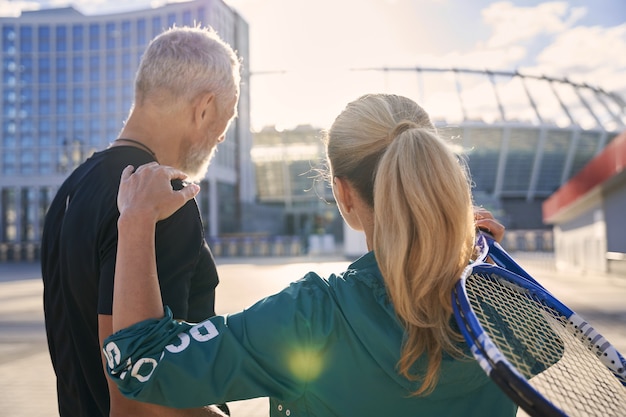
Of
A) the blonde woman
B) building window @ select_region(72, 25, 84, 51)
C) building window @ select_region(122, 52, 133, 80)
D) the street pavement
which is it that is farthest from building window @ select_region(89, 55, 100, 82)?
the blonde woman

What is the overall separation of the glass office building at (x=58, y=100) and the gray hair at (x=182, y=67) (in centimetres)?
4847

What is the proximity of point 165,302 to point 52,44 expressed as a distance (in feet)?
193

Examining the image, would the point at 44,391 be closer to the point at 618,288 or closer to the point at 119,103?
the point at 618,288

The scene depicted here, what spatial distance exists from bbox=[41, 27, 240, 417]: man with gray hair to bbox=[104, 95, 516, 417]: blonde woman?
196mm

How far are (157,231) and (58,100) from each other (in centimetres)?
5746

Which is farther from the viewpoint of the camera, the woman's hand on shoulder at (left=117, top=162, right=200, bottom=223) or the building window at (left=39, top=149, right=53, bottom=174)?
the building window at (left=39, top=149, right=53, bottom=174)

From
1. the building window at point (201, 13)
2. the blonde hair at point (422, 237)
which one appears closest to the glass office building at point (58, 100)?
the building window at point (201, 13)

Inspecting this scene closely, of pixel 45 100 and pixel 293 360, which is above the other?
pixel 45 100

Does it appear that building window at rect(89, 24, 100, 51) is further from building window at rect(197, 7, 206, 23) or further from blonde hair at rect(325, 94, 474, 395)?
blonde hair at rect(325, 94, 474, 395)

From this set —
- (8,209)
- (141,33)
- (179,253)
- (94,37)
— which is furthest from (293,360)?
(8,209)

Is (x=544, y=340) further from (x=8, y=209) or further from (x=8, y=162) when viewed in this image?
(x=8, y=162)

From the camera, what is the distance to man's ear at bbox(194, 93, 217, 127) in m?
1.83

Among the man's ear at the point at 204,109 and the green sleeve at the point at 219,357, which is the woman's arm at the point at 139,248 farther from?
the man's ear at the point at 204,109

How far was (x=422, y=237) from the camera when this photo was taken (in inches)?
47.2
